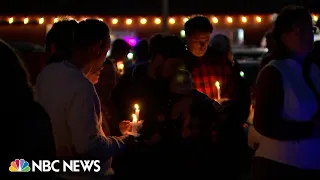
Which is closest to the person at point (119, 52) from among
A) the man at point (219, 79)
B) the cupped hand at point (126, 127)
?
the man at point (219, 79)

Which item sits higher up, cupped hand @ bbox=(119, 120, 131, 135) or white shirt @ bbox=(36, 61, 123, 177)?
white shirt @ bbox=(36, 61, 123, 177)

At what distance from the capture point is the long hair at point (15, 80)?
2.76 metres

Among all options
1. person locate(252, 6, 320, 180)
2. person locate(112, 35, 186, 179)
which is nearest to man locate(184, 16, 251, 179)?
person locate(112, 35, 186, 179)

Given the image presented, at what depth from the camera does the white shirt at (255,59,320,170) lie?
4.17 metres

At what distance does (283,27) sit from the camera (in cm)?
430

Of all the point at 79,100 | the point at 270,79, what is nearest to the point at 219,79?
the point at 270,79


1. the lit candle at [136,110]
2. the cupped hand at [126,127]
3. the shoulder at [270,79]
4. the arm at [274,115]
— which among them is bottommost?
the cupped hand at [126,127]

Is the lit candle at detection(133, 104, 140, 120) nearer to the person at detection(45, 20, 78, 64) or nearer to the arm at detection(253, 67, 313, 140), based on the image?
the person at detection(45, 20, 78, 64)

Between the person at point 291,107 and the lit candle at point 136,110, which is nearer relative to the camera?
the person at point 291,107

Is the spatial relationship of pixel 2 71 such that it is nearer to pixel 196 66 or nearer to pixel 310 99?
pixel 310 99

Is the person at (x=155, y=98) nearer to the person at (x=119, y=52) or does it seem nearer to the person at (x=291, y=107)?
the person at (x=291, y=107)

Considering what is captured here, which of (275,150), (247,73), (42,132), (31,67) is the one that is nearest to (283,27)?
(275,150)

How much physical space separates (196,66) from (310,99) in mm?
2205

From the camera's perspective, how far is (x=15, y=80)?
9.12 ft
